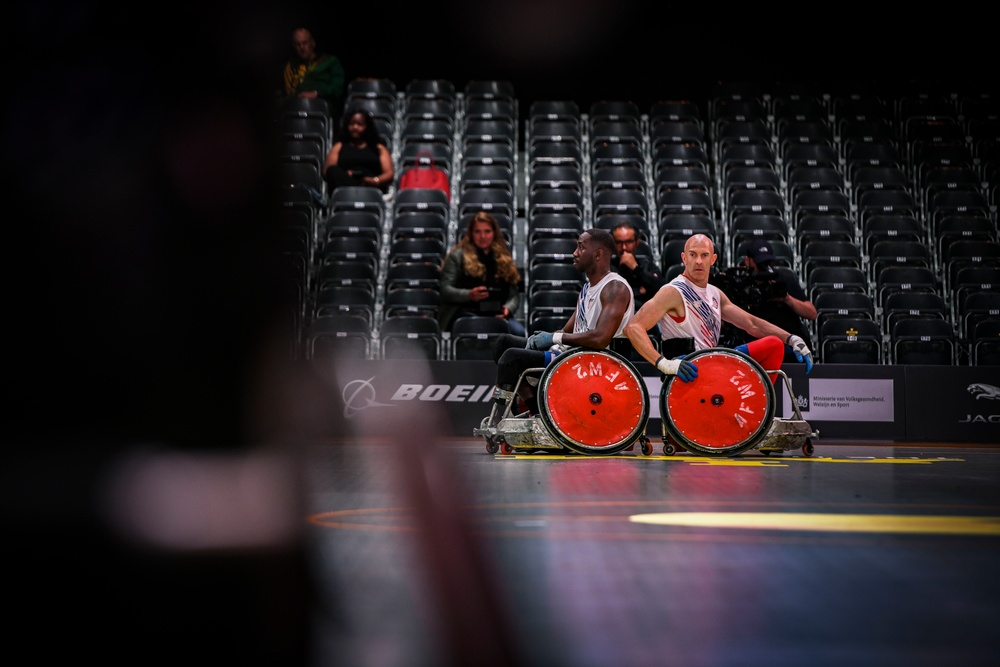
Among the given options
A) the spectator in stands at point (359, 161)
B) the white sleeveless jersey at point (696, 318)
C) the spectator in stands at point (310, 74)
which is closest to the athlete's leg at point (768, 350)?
the white sleeveless jersey at point (696, 318)

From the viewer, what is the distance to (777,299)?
808 centimetres

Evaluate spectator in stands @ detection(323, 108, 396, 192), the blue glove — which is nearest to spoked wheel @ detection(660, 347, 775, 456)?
the blue glove

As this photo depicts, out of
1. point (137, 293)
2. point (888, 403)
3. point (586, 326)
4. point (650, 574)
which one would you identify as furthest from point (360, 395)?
point (650, 574)

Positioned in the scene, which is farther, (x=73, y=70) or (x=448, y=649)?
(x=73, y=70)

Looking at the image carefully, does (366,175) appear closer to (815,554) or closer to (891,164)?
(891,164)

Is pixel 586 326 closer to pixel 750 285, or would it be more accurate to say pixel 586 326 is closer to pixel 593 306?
pixel 593 306

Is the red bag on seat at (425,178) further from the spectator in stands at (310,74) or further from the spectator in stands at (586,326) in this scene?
the spectator in stands at (586,326)

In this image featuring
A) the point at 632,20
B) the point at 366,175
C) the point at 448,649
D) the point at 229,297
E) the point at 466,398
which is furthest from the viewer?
the point at 632,20

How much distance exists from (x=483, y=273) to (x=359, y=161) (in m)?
2.97

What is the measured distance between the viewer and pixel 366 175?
36.8 feet

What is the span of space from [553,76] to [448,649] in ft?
43.1

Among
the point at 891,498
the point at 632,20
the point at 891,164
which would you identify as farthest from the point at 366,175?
the point at 891,498

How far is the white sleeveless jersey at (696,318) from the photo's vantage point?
648 cm

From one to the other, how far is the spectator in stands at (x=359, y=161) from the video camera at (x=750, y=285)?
457cm
